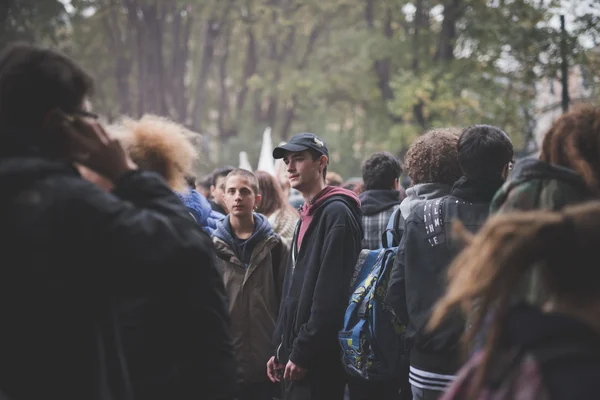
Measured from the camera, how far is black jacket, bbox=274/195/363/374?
4496mm

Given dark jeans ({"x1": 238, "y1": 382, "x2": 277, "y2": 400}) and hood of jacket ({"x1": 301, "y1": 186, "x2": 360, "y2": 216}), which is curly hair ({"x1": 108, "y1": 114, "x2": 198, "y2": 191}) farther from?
dark jeans ({"x1": 238, "y1": 382, "x2": 277, "y2": 400})

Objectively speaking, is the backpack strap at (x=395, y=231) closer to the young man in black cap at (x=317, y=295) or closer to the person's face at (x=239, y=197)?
the young man in black cap at (x=317, y=295)

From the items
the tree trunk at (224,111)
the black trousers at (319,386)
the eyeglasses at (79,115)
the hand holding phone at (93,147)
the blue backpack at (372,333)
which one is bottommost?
the black trousers at (319,386)

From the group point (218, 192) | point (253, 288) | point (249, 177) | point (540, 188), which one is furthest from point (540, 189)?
point (218, 192)

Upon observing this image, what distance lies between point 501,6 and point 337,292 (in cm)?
1512

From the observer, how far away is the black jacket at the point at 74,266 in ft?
7.38

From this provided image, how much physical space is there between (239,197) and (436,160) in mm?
1649

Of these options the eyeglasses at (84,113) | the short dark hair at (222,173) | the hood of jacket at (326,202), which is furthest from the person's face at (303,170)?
the short dark hair at (222,173)

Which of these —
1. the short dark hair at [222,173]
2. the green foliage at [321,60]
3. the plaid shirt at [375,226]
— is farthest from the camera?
the green foliage at [321,60]

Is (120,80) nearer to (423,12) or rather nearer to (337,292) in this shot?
(423,12)

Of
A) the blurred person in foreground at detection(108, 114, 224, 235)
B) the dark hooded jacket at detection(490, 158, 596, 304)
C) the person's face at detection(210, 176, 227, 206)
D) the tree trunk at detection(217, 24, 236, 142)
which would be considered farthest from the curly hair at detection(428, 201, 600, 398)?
the tree trunk at detection(217, 24, 236, 142)

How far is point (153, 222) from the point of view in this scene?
2373mm

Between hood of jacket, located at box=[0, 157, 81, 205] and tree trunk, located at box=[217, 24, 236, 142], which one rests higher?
tree trunk, located at box=[217, 24, 236, 142]

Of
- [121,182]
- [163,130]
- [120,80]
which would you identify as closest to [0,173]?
[121,182]
